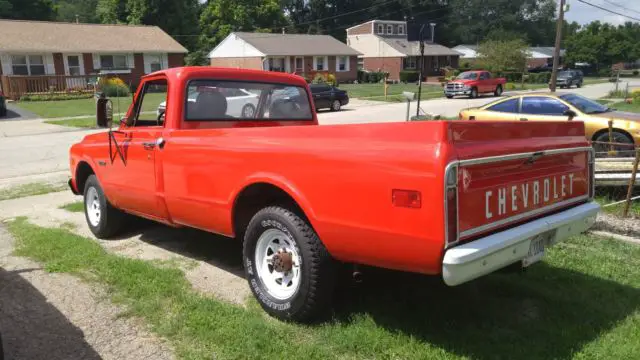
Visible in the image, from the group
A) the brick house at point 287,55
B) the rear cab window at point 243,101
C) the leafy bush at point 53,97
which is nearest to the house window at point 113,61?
the leafy bush at point 53,97

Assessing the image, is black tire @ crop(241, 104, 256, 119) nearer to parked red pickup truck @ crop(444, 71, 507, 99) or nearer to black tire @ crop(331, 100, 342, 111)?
black tire @ crop(331, 100, 342, 111)

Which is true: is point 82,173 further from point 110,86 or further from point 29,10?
point 29,10

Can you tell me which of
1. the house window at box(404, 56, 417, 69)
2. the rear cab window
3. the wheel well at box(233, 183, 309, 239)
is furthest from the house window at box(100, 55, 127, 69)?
the wheel well at box(233, 183, 309, 239)

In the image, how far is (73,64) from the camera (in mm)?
41219

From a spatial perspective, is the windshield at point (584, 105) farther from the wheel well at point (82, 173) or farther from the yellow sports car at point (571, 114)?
the wheel well at point (82, 173)

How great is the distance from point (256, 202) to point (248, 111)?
4.72ft

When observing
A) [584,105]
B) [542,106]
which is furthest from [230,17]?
[584,105]

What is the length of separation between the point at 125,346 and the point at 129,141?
2.30m

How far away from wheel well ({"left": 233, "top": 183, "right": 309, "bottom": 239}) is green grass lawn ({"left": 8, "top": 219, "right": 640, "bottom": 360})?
65cm

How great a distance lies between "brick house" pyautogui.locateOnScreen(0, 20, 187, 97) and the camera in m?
37.1

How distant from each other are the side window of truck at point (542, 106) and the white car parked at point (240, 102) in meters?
8.63

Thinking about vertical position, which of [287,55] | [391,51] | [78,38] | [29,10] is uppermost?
[29,10]

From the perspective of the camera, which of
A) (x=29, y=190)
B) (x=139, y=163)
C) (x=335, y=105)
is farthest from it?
(x=335, y=105)

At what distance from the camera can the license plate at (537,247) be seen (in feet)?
11.5
